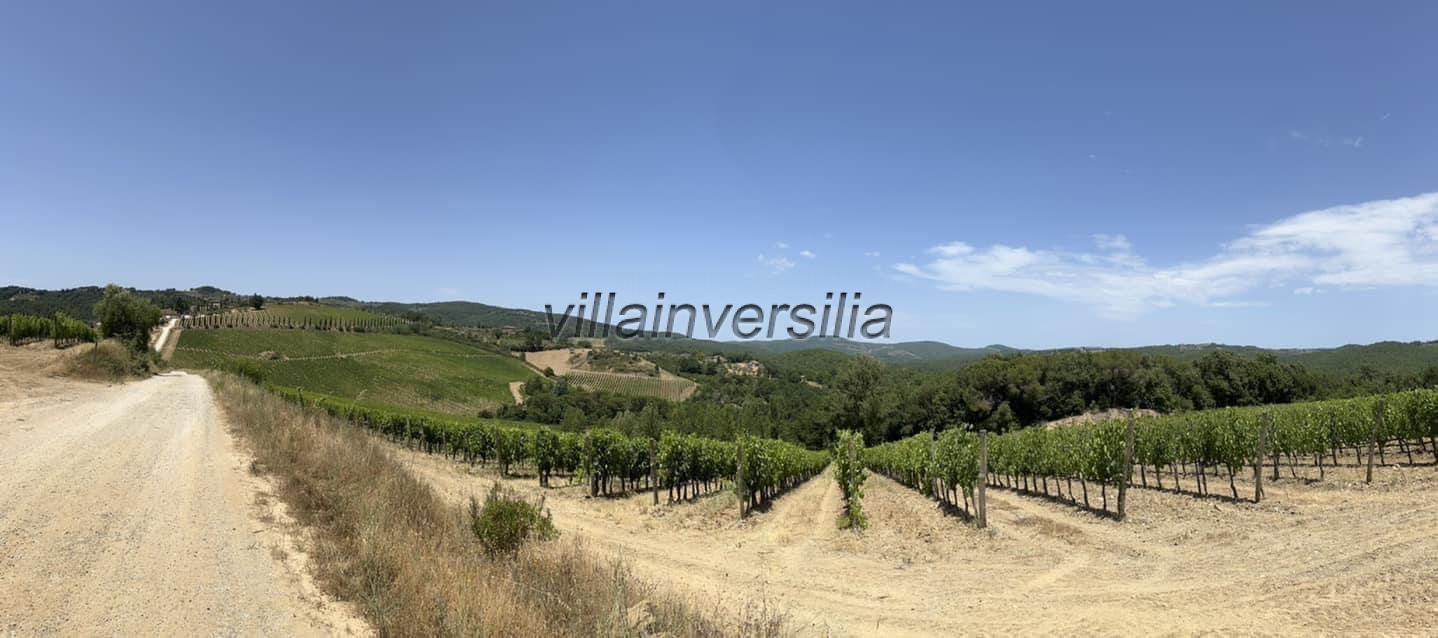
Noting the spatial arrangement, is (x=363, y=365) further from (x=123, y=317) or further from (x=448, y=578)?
(x=448, y=578)

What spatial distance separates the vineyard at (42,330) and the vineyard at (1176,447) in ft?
163

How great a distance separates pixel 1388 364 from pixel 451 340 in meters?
186

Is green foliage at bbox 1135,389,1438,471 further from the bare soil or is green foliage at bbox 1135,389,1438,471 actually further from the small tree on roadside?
the small tree on roadside

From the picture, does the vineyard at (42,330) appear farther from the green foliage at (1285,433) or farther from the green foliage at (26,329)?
the green foliage at (1285,433)

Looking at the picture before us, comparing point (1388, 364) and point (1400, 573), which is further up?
point (1388, 364)

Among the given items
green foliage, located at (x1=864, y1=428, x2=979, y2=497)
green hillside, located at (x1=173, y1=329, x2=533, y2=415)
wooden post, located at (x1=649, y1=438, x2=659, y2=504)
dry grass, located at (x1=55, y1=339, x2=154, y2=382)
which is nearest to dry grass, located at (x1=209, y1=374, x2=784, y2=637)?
wooden post, located at (x1=649, y1=438, x2=659, y2=504)

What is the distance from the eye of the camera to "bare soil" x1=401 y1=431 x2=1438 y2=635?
7.79m

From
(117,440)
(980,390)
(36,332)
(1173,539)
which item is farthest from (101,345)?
(980,390)

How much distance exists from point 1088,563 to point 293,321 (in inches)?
5276

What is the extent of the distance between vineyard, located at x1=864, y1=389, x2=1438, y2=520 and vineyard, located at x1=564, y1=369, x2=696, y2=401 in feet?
286

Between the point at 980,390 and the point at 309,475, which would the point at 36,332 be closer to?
the point at 309,475

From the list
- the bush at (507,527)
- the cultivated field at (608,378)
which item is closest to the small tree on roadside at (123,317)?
the bush at (507,527)

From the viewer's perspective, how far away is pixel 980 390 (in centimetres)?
8506

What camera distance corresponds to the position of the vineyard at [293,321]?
9838 centimetres
